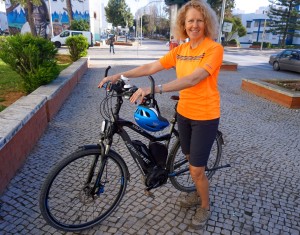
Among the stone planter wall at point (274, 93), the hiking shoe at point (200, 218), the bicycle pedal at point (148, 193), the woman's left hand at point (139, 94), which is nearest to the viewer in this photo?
the woman's left hand at point (139, 94)

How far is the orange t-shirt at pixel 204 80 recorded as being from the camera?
2.07 metres

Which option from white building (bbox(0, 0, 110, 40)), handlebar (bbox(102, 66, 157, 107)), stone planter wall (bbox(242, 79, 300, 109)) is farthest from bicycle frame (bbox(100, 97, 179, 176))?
white building (bbox(0, 0, 110, 40))

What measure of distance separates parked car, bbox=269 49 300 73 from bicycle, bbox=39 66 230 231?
14159 millimetres

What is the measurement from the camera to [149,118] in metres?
2.13

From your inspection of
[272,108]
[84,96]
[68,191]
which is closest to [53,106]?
[84,96]

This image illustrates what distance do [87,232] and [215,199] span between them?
148 centimetres

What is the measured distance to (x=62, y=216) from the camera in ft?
8.64

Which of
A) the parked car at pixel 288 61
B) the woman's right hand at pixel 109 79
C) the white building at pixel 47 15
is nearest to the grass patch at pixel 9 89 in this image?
the woman's right hand at pixel 109 79

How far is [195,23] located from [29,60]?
16.8 ft

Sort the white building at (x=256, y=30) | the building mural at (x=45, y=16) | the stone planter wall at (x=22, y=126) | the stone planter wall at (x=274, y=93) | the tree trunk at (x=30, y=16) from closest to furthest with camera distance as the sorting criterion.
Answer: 1. the stone planter wall at (x=22, y=126)
2. the stone planter wall at (x=274, y=93)
3. the tree trunk at (x=30, y=16)
4. the building mural at (x=45, y=16)
5. the white building at (x=256, y=30)

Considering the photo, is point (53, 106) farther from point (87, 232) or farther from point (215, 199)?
point (215, 199)

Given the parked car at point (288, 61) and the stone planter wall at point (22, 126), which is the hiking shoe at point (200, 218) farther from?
the parked car at point (288, 61)

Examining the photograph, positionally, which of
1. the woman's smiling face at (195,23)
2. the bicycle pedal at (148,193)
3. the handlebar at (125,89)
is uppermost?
the woman's smiling face at (195,23)

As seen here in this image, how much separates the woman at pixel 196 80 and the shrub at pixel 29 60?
4.03m
